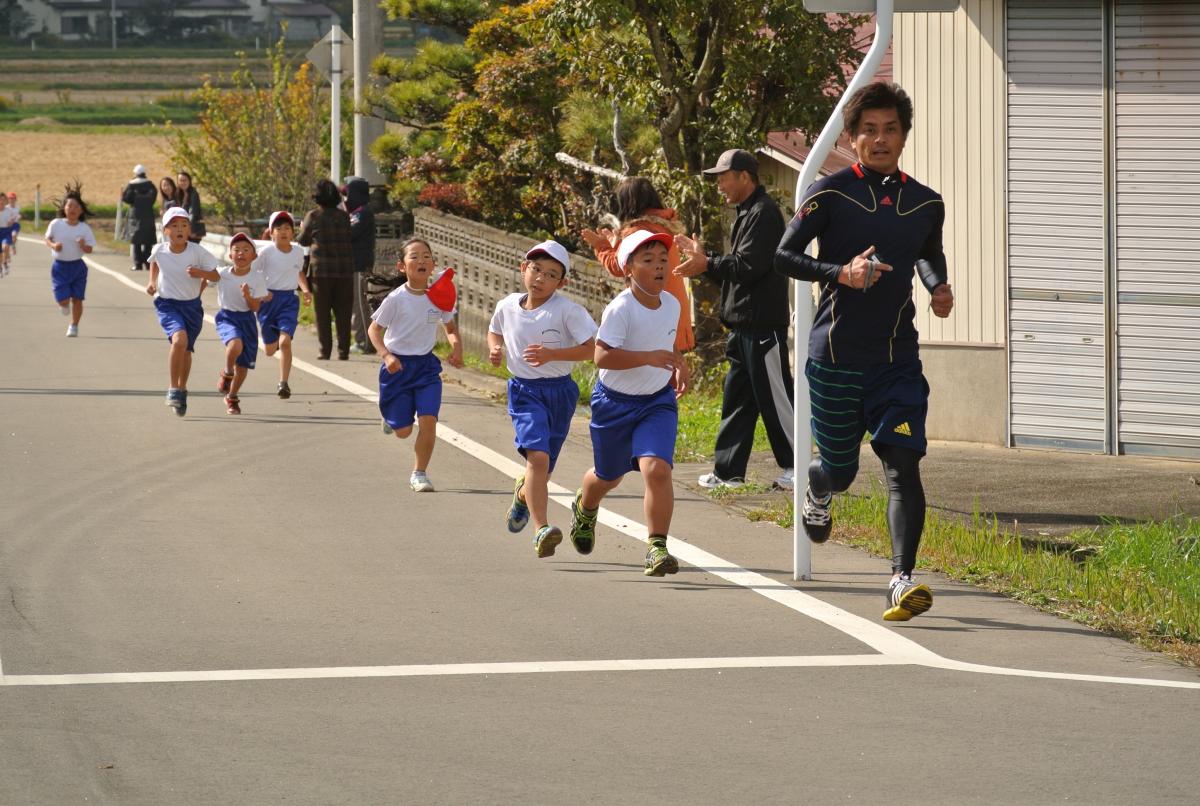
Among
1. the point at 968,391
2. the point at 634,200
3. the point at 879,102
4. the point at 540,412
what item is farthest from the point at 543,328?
the point at 968,391

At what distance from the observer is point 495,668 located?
23.1 feet

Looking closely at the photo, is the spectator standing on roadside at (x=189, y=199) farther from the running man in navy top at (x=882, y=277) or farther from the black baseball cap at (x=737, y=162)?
the running man in navy top at (x=882, y=277)

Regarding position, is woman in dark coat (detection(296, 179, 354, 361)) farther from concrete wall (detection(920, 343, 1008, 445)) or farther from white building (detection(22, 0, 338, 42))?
white building (detection(22, 0, 338, 42))

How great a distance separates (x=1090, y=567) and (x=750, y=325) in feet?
9.56

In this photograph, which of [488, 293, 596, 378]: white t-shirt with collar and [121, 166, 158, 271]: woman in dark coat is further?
[121, 166, 158, 271]: woman in dark coat

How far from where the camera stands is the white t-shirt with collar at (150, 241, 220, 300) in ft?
49.9

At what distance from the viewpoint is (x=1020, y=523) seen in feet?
32.1

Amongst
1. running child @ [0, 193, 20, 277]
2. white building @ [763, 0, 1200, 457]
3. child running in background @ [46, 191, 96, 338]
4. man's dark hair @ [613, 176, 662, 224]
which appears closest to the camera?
man's dark hair @ [613, 176, 662, 224]

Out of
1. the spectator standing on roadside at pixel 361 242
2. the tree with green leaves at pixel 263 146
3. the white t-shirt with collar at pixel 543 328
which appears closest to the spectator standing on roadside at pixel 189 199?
the tree with green leaves at pixel 263 146

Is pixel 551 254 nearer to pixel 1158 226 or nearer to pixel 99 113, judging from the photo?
pixel 1158 226

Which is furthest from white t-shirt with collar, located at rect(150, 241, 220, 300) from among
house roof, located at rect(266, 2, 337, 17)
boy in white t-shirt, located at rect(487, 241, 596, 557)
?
house roof, located at rect(266, 2, 337, 17)

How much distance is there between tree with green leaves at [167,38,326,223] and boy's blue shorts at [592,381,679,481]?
Answer: 23283mm

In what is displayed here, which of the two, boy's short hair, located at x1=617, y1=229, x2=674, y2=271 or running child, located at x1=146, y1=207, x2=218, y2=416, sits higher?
boy's short hair, located at x1=617, y1=229, x2=674, y2=271

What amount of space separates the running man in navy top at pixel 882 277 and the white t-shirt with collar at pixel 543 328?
1535 mm
